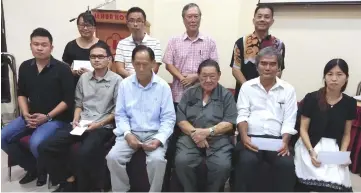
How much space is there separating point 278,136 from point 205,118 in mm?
543

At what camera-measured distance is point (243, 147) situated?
2.22 meters

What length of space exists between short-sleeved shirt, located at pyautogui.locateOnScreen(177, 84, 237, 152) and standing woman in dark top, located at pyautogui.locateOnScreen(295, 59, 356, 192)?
523mm

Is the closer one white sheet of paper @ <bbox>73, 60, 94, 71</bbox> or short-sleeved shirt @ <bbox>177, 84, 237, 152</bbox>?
short-sleeved shirt @ <bbox>177, 84, 237, 152</bbox>

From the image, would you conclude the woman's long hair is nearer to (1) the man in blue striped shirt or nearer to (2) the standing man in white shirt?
(1) the man in blue striped shirt

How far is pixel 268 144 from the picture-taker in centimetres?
214

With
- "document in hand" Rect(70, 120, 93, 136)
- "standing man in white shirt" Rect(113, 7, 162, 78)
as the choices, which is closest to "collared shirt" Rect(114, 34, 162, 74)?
"standing man in white shirt" Rect(113, 7, 162, 78)

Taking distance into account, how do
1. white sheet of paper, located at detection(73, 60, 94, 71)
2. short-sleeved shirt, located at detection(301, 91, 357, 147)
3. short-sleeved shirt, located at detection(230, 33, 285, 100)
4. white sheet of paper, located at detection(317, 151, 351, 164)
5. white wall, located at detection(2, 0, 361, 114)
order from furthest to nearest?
1. white wall, located at detection(2, 0, 361, 114)
2. white sheet of paper, located at detection(73, 60, 94, 71)
3. short-sleeved shirt, located at detection(230, 33, 285, 100)
4. short-sleeved shirt, located at detection(301, 91, 357, 147)
5. white sheet of paper, located at detection(317, 151, 351, 164)

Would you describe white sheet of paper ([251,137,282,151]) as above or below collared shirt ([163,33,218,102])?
below

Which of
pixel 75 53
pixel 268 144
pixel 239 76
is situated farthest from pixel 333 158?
pixel 75 53

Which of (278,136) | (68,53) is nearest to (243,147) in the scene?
(278,136)

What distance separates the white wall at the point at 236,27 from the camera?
331 centimetres

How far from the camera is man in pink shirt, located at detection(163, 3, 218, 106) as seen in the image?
2.67 m

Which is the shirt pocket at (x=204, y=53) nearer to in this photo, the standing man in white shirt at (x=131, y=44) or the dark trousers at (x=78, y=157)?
the standing man in white shirt at (x=131, y=44)

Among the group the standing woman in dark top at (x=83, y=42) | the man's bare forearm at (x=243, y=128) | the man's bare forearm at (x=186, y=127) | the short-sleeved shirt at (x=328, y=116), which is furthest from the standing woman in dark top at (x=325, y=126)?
the standing woman in dark top at (x=83, y=42)
